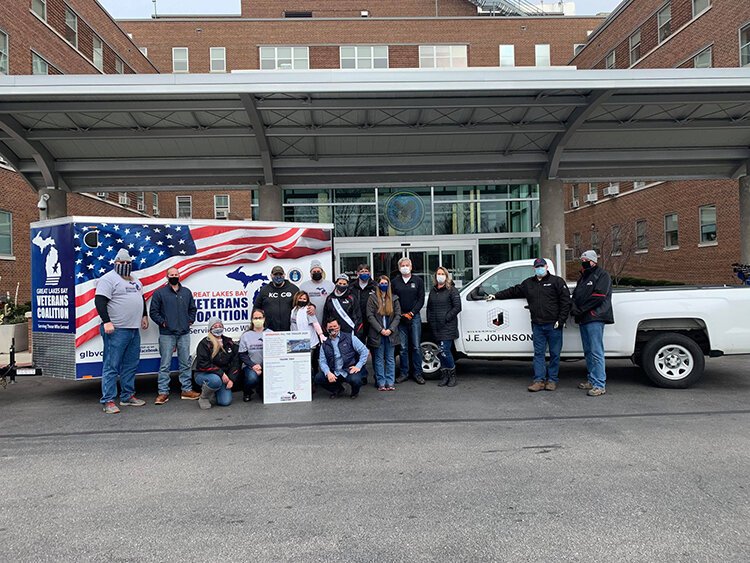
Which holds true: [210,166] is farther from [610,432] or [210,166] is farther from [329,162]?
[610,432]

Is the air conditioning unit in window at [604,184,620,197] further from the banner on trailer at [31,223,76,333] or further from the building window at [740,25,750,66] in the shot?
the banner on trailer at [31,223,76,333]

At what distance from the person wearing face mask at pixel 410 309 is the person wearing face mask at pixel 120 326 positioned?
3.75 m

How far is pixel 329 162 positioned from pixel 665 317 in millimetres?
9773

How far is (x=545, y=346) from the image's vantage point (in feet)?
27.2

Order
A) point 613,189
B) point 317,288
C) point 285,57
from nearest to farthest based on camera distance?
point 317,288
point 613,189
point 285,57

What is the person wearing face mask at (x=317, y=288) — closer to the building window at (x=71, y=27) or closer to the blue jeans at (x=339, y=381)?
the blue jeans at (x=339, y=381)

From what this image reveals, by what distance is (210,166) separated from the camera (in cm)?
1527

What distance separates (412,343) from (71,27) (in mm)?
27305

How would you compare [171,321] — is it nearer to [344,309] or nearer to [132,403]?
[132,403]

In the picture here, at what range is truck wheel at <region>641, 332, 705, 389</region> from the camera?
825 centimetres

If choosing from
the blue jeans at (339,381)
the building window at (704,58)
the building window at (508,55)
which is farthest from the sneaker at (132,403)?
the building window at (508,55)

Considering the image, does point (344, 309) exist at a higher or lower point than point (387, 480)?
higher

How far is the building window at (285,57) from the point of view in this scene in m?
40.2

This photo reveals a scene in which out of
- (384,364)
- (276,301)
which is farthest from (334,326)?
(384,364)
